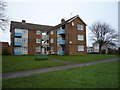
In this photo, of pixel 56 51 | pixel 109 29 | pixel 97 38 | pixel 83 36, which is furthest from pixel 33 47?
pixel 109 29

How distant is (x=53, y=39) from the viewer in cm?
3438

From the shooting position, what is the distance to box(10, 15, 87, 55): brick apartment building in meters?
27.6

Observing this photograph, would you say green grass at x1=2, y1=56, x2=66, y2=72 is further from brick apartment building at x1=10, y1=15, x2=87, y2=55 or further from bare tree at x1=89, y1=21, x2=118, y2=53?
bare tree at x1=89, y1=21, x2=118, y2=53

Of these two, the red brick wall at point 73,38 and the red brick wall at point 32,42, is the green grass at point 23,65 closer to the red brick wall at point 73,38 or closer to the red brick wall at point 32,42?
the red brick wall at point 73,38

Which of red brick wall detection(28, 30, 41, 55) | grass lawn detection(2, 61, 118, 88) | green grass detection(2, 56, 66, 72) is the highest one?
red brick wall detection(28, 30, 41, 55)

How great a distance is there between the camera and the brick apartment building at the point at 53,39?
1086 inches

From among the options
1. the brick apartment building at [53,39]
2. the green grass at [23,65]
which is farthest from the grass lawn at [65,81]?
the brick apartment building at [53,39]

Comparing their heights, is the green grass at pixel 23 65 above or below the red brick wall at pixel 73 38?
below

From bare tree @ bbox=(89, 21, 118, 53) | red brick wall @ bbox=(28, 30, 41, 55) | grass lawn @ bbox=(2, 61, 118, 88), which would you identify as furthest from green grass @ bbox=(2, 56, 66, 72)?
bare tree @ bbox=(89, 21, 118, 53)

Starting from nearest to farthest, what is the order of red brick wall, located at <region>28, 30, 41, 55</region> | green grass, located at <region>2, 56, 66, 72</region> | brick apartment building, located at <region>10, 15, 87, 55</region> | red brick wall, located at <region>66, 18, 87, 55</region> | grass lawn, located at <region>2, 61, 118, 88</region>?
grass lawn, located at <region>2, 61, 118, 88</region> → green grass, located at <region>2, 56, 66, 72</region> → red brick wall, located at <region>66, 18, 87, 55</region> → brick apartment building, located at <region>10, 15, 87, 55</region> → red brick wall, located at <region>28, 30, 41, 55</region>

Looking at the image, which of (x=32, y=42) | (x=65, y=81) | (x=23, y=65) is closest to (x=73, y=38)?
(x=32, y=42)

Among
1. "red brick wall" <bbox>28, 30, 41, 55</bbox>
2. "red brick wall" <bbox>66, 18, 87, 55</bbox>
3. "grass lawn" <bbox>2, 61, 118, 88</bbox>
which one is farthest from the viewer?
"red brick wall" <bbox>28, 30, 41, 55</bbox>

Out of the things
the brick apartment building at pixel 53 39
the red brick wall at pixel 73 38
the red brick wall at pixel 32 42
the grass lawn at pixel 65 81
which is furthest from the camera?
the red brick wall at pixel 32 42

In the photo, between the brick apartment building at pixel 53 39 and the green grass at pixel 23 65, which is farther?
the brick apartment building at pixel 53 39
